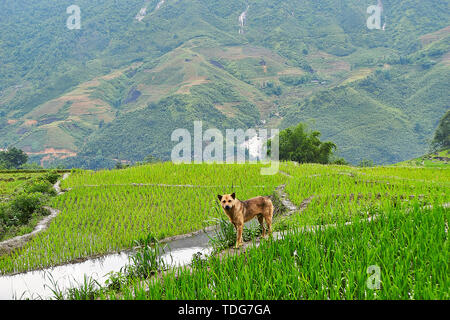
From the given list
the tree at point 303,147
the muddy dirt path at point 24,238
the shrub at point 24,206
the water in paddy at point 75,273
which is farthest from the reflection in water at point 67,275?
the tree at point 303,147

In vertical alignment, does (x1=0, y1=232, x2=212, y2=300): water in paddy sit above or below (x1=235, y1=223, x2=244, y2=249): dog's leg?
below

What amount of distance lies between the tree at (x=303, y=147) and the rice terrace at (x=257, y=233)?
13726 millimetres

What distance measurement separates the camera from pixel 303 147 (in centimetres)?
3091

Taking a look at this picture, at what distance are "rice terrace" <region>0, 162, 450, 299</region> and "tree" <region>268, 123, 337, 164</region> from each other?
1373 cm

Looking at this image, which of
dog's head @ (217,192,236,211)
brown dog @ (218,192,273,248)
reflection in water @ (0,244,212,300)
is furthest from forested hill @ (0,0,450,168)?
dog's head @ (217,192,236,211)

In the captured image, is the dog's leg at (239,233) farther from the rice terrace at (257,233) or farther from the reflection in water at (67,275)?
the reflection in water at (67,275)

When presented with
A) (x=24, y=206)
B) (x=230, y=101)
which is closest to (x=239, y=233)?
(x=24, y=206)

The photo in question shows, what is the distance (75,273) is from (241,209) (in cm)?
522

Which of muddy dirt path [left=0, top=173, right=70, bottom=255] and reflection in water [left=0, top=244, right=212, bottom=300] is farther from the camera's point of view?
muddy dirt path [left=0, top=173, right=70, bottom=255]

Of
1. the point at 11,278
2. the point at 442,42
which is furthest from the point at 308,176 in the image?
the point at 442,42

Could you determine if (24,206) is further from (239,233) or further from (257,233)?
(239,233)

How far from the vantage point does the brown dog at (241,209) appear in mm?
4406

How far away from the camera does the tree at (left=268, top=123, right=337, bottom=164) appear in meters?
30.5

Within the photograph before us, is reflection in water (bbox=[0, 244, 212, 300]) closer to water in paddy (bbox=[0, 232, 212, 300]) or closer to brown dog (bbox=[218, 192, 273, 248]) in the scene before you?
water in paddy (bbox=[0, 232, 212, 300])
